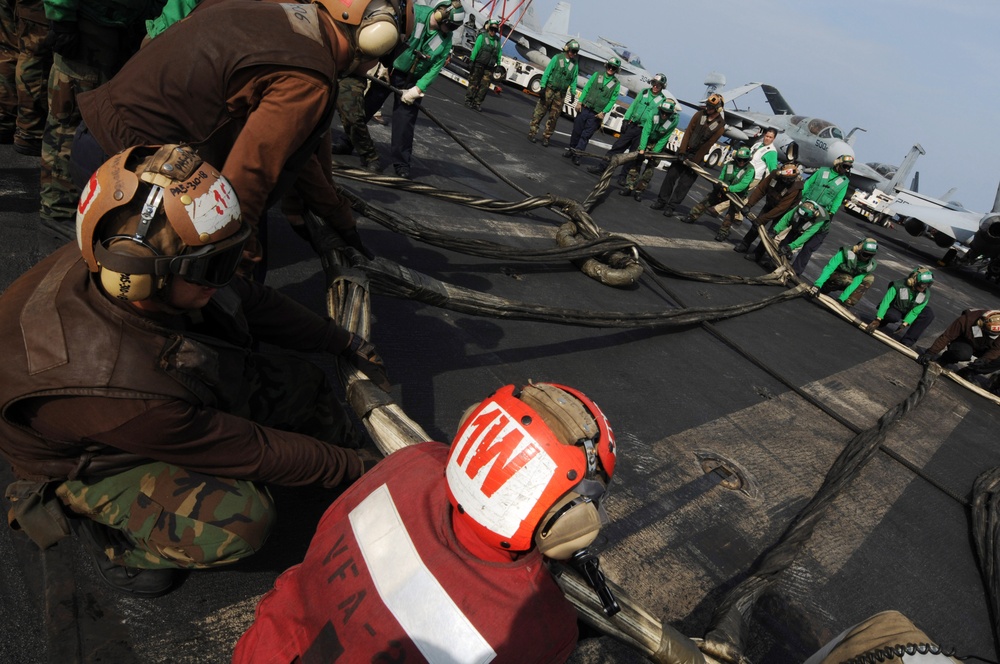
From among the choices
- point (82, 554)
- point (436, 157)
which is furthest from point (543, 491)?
point (436, 157)

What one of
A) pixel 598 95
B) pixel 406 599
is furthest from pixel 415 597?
pixel 598 95

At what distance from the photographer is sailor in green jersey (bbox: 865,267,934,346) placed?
781 centimetres

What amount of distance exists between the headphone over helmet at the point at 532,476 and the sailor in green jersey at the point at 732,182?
9738 millimetres

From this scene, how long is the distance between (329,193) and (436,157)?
207 inches

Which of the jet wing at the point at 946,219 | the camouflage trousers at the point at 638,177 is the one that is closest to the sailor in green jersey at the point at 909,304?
the camouflage trousers at the point at 638,177

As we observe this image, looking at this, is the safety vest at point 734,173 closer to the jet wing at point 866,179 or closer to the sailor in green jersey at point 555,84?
the sailor in green jersey at point 555,84

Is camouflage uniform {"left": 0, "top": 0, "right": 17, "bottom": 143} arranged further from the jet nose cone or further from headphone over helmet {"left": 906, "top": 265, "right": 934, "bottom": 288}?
the jet nose cone

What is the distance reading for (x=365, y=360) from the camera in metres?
2.30

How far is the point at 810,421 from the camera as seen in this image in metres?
4.38

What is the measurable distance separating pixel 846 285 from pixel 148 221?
964 cm

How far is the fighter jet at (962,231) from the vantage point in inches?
565

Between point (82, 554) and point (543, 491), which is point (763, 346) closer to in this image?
point (543, 491)

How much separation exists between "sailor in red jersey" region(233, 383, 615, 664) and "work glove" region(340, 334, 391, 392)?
1044mm

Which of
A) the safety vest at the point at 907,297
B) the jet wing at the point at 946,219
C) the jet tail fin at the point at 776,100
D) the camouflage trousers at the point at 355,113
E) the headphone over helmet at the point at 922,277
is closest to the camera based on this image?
the camouflage trousers at the point at 355,113
